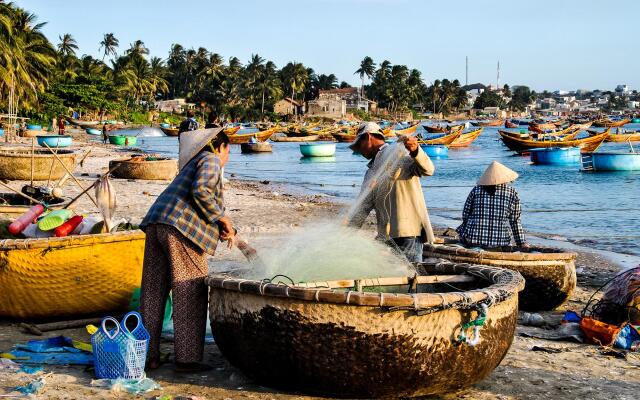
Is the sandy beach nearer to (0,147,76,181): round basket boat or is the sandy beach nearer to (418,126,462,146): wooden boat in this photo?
(0,147,76,181): round basket boat

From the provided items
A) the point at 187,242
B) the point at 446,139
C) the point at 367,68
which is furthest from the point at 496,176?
the point at 367,68

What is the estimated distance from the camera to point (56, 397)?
364 cm

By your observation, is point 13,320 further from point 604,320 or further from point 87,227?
point 604,320

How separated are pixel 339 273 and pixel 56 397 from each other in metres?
1.87

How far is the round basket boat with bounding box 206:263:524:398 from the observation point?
3.49 metres

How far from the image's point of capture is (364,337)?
11.5ft

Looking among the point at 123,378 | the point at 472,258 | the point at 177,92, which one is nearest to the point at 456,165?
the point at 472,258

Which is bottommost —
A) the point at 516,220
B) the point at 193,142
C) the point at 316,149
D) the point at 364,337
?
the point at 316,149

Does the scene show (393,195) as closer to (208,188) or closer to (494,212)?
(494,212)

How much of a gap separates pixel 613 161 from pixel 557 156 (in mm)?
6630

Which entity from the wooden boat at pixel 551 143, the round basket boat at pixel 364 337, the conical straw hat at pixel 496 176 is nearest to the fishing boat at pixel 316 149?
the wooden boat at pixel 551 143

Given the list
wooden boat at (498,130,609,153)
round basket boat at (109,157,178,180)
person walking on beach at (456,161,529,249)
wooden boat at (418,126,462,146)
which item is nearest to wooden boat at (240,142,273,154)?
wooden boat at (418,126,462,146)

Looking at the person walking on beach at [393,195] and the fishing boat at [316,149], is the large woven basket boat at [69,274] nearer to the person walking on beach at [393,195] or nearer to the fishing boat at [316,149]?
the person walking on beach at [393,195]

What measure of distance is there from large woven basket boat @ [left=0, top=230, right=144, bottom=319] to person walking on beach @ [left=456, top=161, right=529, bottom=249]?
3.09m
